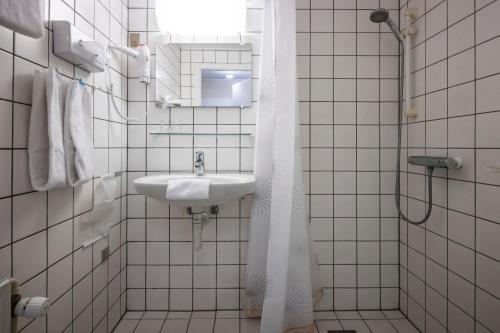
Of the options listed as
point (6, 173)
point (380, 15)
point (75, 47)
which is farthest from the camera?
point (380, 15)

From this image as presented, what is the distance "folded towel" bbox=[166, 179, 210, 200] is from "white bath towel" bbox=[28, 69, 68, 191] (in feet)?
1.42

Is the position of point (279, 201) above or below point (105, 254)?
above

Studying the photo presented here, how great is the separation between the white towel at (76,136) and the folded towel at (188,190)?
0.34m

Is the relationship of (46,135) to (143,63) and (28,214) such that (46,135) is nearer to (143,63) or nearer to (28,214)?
(28,214)

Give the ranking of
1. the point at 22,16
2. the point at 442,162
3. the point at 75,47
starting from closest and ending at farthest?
the point at 22,16 < the point at 75,47 < the point at 442,162

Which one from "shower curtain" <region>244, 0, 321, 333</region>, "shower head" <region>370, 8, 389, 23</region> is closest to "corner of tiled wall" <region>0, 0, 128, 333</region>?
"shower curtain" <region>244, 0, 321, 333</region>

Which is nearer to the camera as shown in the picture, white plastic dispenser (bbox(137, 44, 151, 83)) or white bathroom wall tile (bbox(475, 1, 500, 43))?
white bathroom wall tile (bbox(475, 1, 500, 43))

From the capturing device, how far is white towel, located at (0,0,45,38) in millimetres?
664

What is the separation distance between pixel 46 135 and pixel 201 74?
0.93 m

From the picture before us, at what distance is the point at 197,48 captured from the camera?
1.68 meters

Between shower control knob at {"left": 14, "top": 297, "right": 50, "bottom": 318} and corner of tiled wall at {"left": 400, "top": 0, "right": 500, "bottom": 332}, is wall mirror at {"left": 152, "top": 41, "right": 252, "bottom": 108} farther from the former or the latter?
shower control knob at {"left": 14, "top": 297, "right": 50, "bottom": 318}

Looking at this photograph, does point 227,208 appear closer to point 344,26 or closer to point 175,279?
point 175,279

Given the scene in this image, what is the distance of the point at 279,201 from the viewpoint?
134cm

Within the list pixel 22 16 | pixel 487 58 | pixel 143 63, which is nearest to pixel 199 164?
pixel 143 63
